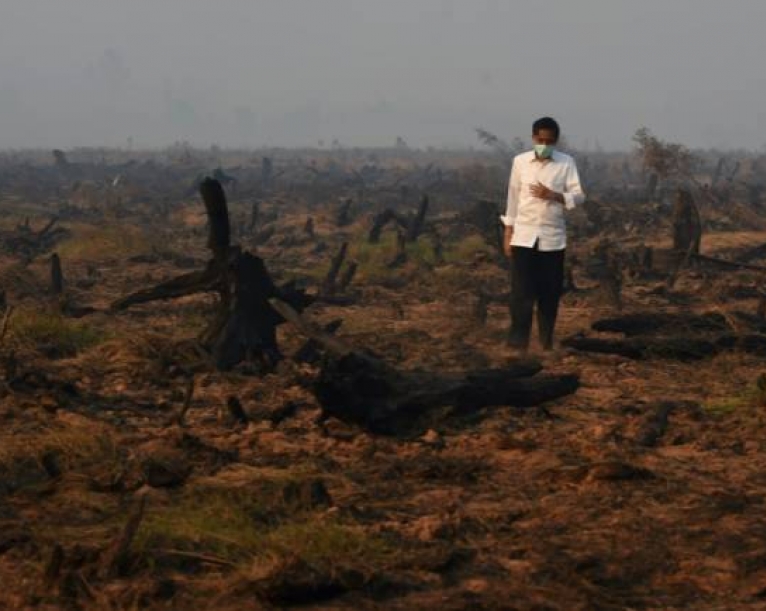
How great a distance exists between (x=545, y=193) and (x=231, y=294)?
7.79 ft

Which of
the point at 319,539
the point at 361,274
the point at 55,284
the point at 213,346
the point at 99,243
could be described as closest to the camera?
the point at 319,539

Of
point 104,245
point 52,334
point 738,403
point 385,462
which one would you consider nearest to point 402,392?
point 385,462

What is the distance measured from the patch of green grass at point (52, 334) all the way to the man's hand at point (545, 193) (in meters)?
3.54

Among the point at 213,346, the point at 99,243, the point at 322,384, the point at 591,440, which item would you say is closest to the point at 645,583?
the point at 591,440

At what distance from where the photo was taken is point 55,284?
11.8 m

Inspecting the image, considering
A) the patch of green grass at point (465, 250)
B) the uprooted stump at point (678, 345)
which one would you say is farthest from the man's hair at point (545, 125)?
the patch of green grass at point (465, 250)

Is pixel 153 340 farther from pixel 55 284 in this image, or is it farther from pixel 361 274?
pixel 361 274

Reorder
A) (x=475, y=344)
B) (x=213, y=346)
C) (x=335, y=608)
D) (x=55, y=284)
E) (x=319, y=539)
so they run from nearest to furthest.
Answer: (x=335, y=608), (x=319, y=539), (x=213, y=346), (x=475, y=344), (x=55, y=284)

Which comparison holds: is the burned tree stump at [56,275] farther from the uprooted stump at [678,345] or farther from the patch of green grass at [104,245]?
the uprooted stump at [678,345]

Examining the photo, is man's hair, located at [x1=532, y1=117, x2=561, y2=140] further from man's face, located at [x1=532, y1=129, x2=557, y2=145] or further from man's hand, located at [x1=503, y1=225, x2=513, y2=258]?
man's hand, located at [x1=503, y1=225, x2=513, y2=258]

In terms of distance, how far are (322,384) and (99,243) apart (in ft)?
38.1

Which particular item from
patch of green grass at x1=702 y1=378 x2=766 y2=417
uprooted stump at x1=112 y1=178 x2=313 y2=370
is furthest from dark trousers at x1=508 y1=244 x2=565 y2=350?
patch of green grass at x1=702 y1=378 x2=766 y2=417

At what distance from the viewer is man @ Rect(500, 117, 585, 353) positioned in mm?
8367

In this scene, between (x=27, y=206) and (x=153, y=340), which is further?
(x=27, y=206)
